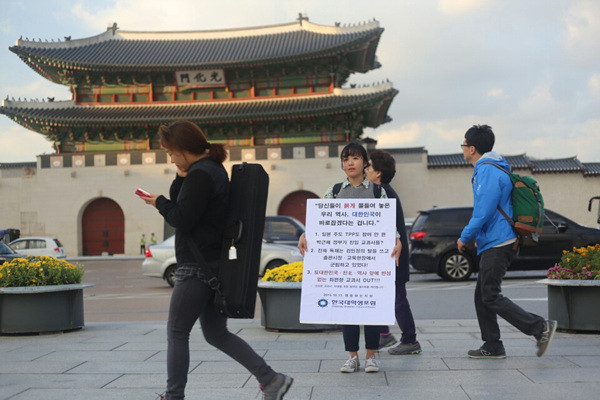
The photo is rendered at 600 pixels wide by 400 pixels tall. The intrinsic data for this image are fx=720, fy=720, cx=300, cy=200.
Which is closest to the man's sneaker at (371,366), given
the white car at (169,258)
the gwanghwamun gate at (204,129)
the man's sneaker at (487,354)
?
the man's sneaker at (487,354)

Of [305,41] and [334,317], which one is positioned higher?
[305,41]

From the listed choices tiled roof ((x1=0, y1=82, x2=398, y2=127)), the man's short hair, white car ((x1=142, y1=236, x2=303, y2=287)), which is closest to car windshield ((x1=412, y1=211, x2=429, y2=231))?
white car ((x1=142, y1=236, x2=303, y2=287))

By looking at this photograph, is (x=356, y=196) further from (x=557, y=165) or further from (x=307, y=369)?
(x=557, y=165)

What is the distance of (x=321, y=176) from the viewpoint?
116ft

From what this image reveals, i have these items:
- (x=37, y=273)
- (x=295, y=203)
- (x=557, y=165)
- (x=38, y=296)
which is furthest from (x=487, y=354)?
(x=557, y=165)

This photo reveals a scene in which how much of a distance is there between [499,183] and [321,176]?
29146 mm

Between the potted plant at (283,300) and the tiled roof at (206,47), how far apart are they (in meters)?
26.6

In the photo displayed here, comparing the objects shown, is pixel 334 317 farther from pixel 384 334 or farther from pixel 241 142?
pixel 241 142

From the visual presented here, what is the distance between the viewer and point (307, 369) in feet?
19.8

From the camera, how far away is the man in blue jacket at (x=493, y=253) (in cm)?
603

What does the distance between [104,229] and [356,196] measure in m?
33.3

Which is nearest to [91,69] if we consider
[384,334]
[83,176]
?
[83,176]

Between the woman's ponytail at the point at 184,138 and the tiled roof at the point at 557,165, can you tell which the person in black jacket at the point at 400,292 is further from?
the tiled roof at the point at 557,165

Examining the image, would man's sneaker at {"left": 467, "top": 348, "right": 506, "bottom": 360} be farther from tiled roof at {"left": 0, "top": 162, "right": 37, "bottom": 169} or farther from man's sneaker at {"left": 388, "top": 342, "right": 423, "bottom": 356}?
tiled roof at {"left": 0, "top": 162, "right": 37, "bottom": 169}
